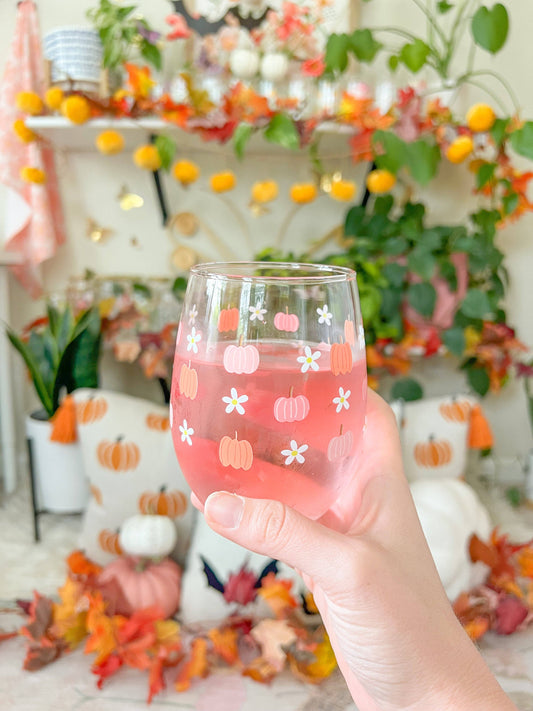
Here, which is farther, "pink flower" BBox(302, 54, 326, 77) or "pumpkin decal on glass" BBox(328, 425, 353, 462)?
"pink flower" BBox(302, 54, 326, 77)

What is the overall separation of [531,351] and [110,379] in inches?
57.3

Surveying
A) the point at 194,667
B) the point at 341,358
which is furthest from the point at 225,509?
the point at 194,667

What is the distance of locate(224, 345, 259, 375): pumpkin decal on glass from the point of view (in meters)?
0.40

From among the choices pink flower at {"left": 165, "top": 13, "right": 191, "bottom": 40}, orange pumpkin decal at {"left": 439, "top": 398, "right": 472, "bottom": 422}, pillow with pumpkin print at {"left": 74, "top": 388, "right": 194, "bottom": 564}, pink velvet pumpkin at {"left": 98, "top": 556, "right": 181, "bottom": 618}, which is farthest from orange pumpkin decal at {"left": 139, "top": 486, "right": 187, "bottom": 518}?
pink flower at {"left": 165, "top": 13, "right": 191, "bottom": 40}

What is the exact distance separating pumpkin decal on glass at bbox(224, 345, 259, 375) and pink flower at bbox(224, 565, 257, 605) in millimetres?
899

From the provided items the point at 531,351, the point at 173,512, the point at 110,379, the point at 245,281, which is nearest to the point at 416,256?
the point at 531,351

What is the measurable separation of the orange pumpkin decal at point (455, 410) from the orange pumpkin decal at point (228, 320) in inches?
50.0

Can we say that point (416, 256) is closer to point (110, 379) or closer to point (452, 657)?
point (110, 379)

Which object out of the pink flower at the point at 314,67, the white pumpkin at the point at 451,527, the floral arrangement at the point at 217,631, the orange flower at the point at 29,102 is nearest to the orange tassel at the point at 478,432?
the white pumpkin at the point at 451,527

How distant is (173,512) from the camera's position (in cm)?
141

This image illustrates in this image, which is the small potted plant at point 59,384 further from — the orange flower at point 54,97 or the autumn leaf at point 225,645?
the autumn leaf at point 225,645

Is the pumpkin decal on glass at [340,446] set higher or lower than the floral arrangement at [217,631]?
higher

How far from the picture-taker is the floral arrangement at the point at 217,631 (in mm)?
1088

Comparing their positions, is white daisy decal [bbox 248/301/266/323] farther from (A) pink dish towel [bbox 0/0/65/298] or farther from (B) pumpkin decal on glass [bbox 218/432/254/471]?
(A) pink dish towel [bbox 0/0/65/298]
